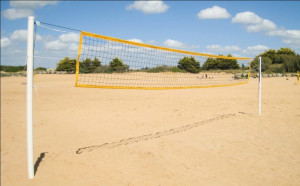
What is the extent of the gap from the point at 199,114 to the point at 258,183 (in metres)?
4.28

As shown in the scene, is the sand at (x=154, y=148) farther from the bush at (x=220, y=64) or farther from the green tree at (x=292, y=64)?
the green tree at (x=292, y=64)

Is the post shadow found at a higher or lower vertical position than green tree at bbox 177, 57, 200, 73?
lower

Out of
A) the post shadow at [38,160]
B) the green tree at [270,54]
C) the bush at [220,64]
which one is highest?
the green tree at [270,54]

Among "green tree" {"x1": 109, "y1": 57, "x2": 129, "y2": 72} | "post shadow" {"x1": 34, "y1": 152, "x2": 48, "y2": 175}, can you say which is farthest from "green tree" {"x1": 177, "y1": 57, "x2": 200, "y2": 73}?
"post shadow" {"x1": 34, "y1": 152, "x2": 48, "y2": 175}

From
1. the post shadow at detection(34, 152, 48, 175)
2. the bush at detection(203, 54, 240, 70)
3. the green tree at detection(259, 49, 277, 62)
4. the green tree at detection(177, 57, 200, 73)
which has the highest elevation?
the green tree at detection(259, 49, 277, 62)

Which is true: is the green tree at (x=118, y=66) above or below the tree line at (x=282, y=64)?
below

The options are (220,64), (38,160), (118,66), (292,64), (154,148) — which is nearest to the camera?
(38,160)

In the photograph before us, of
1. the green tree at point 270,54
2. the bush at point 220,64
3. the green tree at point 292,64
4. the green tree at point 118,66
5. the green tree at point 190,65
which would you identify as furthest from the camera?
the green tree at point 270,54

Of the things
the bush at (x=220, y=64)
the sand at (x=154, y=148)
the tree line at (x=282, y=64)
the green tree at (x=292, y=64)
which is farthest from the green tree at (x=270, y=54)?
the sand at (x=154, y=148)

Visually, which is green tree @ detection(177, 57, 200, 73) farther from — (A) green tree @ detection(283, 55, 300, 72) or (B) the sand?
(A) green tree @ detection(283, 55, 300, 72)

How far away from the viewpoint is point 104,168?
3400mm

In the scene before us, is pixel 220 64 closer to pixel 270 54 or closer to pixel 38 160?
pixel 270 54

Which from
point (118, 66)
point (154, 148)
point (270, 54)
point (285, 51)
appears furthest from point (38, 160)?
point (285, 51)

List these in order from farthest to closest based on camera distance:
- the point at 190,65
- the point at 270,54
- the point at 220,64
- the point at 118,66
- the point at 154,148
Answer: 1. the point at 270,54
2. the point at 220,64
3. the point at 190,65
4. the point at 118,66
5. the point at 154,148
